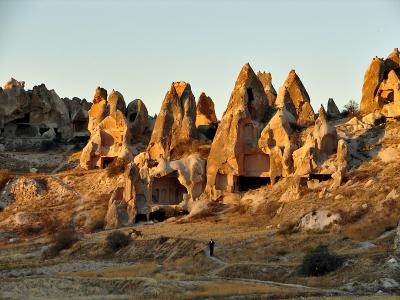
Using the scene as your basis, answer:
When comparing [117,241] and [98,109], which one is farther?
[98,109]

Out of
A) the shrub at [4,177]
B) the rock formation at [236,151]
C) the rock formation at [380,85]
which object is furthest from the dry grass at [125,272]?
the rock formation at [380,85]

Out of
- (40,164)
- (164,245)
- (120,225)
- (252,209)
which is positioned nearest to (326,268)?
(164,245)

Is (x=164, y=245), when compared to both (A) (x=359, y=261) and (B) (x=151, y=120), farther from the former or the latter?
(B) (x=151, y=120)

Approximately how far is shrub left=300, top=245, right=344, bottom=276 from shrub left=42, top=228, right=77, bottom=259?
15.8 metres

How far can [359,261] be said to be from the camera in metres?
31.4

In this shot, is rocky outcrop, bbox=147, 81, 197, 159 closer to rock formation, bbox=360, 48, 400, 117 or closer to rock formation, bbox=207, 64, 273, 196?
rock formation, bbox=207, 64, 273, 196

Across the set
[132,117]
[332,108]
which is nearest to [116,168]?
[132,117]

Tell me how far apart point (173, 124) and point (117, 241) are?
53.4ft

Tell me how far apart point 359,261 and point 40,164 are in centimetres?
3731

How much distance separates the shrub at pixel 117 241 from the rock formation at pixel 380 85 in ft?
67.1

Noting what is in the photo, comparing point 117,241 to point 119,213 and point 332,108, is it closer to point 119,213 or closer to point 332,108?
point 119,213

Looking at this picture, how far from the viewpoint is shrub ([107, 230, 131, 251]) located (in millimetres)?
42188

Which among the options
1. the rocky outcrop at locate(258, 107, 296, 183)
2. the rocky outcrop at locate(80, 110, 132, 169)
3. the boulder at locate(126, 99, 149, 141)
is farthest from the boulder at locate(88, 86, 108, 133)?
the rocky outcrop at locate(258, 107, 296, 183)

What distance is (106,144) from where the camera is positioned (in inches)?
2363
